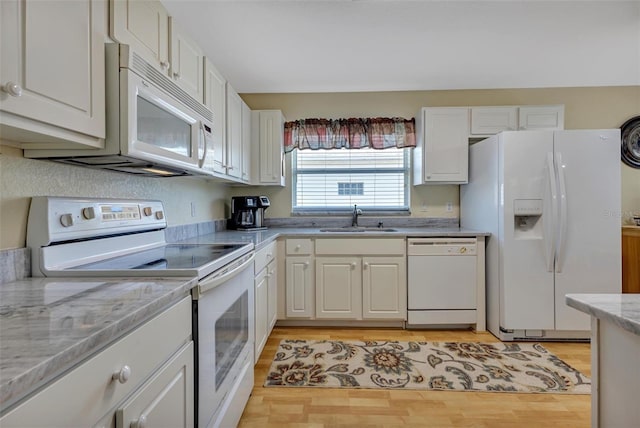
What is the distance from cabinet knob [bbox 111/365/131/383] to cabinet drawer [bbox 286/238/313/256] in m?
2.14

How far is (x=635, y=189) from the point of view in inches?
128

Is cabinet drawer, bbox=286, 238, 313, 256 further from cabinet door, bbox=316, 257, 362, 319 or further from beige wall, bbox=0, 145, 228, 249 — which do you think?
beige wall, bbox=0, 145, 228, 249

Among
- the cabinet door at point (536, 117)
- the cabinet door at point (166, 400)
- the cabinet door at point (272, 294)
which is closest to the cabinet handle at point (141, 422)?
the cabinet door at point (166, 400)

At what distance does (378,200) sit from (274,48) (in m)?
1.84

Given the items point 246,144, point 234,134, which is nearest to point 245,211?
point 246,144

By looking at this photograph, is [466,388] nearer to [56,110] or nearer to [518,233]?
[518,233]

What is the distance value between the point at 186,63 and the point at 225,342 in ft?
4.76

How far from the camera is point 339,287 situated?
2.83 m

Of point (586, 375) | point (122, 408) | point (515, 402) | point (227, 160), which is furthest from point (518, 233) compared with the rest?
point (122, 408)

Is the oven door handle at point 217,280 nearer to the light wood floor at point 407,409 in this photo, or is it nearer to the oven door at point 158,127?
the oven door at point 158,127

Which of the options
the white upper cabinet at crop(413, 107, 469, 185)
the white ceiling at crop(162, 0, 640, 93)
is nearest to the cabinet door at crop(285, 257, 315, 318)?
the white upper cabinet at crop(413, 107, 469, 185)

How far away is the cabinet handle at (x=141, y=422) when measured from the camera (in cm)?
74

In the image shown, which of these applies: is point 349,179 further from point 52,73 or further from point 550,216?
point 52,73

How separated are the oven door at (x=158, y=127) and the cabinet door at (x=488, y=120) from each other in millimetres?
2559
